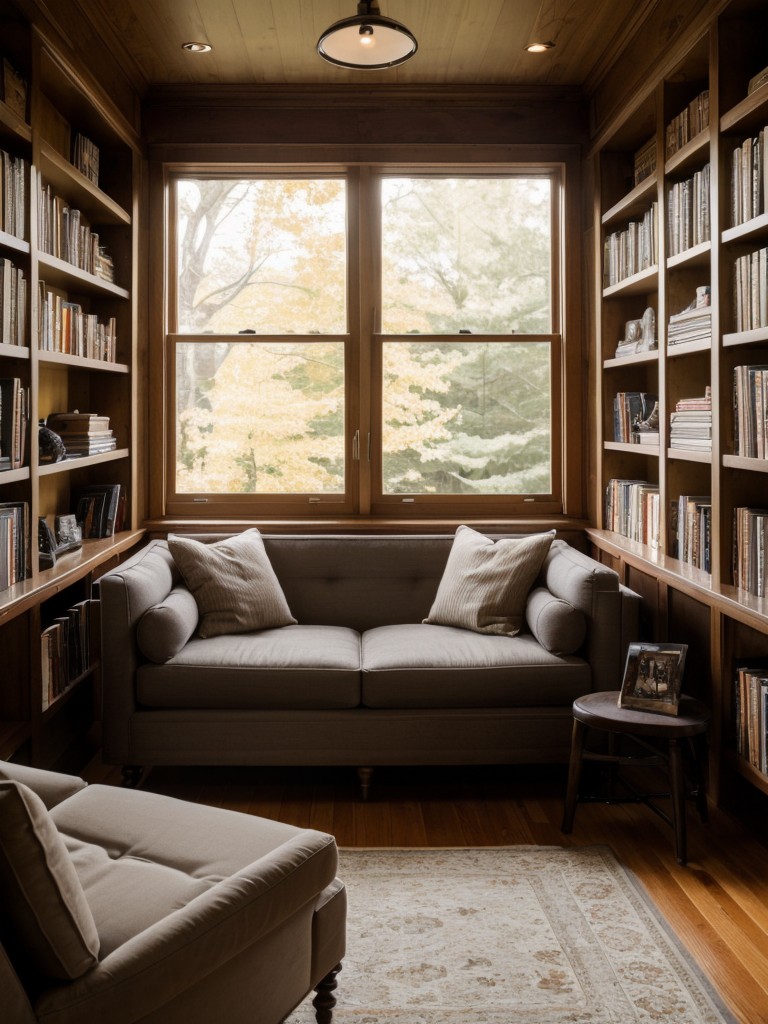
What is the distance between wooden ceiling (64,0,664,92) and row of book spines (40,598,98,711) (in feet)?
7.20

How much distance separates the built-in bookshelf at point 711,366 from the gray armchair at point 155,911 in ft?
5.09

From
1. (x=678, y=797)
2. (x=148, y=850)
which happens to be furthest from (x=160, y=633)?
(x=678, y=797)

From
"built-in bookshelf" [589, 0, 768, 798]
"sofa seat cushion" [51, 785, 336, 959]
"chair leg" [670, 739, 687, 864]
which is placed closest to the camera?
"sofa seat cushion" [51, 785, 336, 959]

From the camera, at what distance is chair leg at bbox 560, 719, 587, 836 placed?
306cm

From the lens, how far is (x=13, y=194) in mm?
3105

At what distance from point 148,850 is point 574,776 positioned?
1.56 metres

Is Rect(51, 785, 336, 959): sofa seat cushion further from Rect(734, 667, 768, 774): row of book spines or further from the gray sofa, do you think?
Rect(734, 667, 768, 774): row of book spines

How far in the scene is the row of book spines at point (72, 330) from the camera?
354cm

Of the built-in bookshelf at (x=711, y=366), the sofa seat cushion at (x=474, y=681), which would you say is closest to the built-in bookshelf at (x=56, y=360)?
the sofa seat cushion at (x=474, y=681)

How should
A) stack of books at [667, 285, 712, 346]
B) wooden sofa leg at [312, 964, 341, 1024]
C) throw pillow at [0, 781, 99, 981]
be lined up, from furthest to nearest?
stack of books at [667, 285, 712, 346] → wooden sofa leg at [312, 964, 341, 1024] → throw pillow at [0, 781, 99, 981]

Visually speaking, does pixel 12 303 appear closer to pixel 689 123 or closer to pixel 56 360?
pixel 56 360

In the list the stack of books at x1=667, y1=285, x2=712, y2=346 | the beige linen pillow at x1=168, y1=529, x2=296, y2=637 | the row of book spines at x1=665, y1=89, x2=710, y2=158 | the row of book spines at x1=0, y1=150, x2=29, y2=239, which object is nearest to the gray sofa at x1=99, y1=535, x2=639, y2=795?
the beige linen pillow at x1=168, y1=529, x2=296, y2=637

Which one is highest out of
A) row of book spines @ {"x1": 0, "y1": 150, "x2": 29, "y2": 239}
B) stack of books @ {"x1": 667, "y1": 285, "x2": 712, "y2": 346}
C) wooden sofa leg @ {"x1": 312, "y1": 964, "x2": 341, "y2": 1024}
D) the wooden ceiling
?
the wooden ceiling

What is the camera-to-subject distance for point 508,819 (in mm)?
3223
